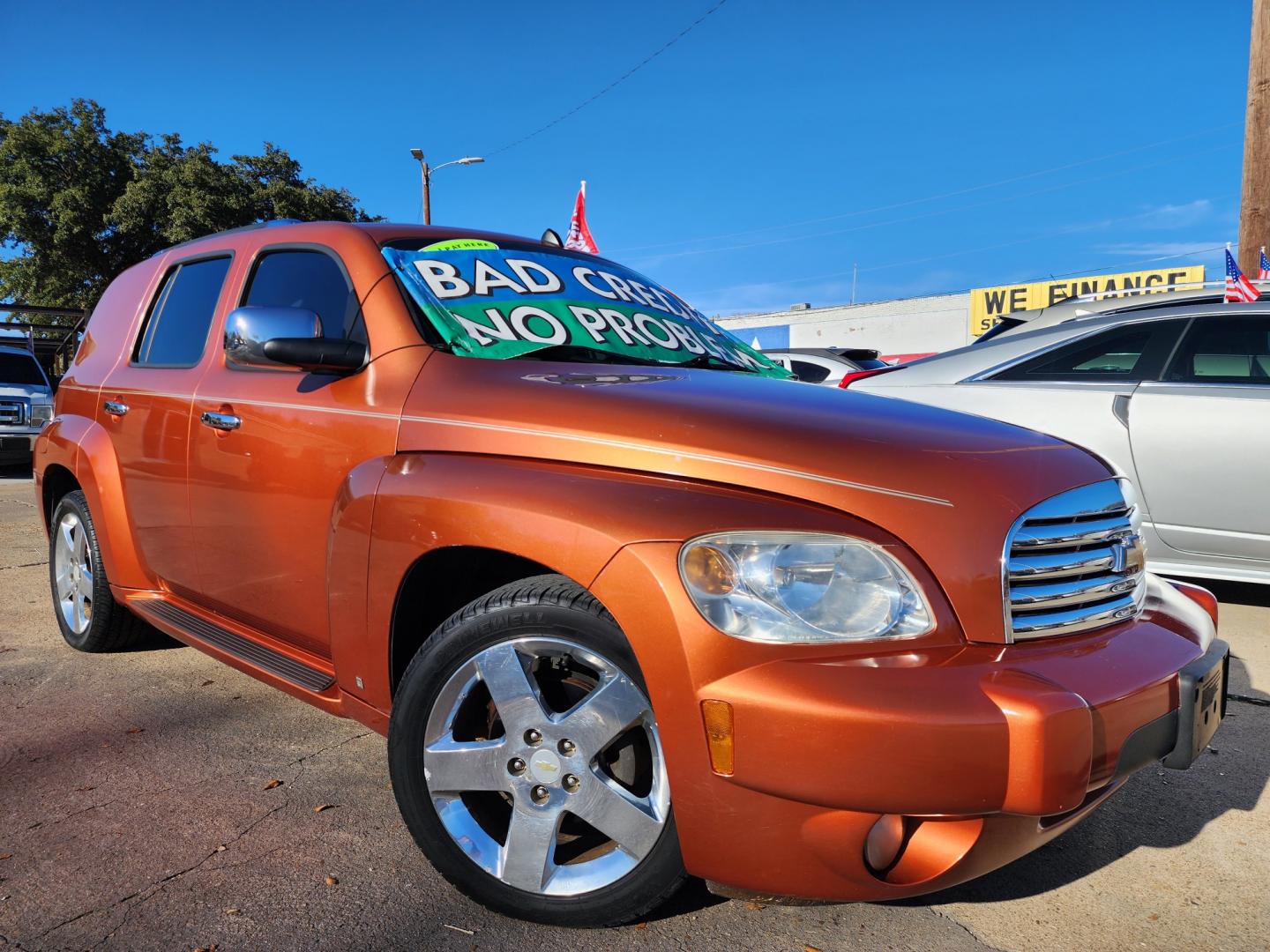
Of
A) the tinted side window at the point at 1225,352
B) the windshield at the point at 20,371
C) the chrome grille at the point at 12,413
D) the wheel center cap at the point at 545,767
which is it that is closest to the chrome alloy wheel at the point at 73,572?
the wheel center cap at the point at 545,767

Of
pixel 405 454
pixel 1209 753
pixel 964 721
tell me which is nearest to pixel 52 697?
pixel 405 454

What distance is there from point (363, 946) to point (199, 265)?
8.26ft

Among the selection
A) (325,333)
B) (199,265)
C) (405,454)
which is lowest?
(405,454)

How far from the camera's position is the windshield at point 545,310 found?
249cm

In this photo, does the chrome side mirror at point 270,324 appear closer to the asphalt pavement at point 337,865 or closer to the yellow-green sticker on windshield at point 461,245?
the yellow-green sticker on windshield at point 461,245

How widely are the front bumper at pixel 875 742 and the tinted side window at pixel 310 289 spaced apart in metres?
1.36

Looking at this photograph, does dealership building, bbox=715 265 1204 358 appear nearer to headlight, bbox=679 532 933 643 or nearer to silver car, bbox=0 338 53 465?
silver car, bbox=0 338 53 465

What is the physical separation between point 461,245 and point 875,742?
6.52ft

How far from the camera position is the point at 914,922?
2041 millimetres

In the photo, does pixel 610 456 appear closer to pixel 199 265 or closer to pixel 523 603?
pixel 523 603

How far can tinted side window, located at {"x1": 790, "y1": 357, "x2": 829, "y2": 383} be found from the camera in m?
9.53

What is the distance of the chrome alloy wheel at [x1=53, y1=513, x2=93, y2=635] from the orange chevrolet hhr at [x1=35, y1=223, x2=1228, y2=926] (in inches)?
56.8

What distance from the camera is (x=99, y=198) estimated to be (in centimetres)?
2398

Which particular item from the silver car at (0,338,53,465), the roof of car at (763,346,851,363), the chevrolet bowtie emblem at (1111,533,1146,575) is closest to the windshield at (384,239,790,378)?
the chevrolet bowtie emblem at (1111,533,1146,575)
